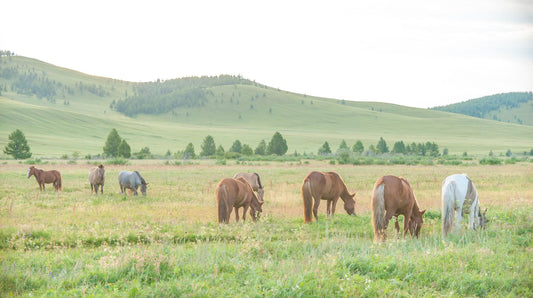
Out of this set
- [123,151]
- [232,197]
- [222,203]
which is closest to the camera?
[222,203]

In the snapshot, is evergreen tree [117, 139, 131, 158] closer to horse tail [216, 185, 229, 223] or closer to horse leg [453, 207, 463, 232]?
horse tail [216, 185, 229, 223]

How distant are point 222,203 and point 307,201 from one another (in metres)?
2.66

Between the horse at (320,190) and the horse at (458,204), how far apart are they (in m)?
3.87

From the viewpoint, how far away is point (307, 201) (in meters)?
12.5

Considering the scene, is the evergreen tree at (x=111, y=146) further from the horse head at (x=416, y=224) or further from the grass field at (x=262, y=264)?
the horse head at (x=416, y=224)

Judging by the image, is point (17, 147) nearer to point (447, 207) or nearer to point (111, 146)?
point (111, 146)

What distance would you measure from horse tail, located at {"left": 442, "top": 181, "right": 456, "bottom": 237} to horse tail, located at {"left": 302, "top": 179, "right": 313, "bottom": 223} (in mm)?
3946

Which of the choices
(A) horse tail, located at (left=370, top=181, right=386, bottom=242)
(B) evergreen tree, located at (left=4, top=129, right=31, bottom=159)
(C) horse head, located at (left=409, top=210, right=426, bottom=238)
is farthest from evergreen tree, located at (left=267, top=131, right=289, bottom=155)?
(A) horse tail, located at (left=370, top=181, right=386, bottom=242)

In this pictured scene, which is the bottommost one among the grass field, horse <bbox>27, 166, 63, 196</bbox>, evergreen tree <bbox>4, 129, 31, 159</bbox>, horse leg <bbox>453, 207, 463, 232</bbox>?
evergreen tree <bbox>4, 129, 31, 159</bbox>

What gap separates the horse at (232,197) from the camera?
1191 cm

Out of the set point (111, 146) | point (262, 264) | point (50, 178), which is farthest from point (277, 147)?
point (262, 264)

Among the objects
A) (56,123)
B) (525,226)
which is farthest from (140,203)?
(56,123)

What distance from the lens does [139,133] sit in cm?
13050

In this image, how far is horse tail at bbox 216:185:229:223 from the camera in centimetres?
1188
